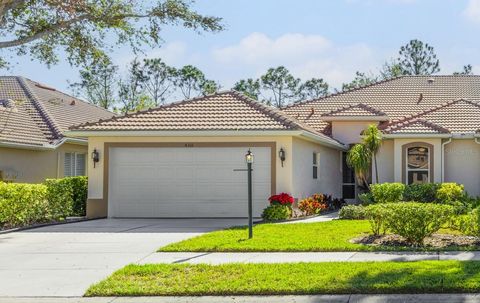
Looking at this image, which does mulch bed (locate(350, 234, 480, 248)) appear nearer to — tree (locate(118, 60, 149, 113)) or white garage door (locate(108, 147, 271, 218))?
white garage door (locate(108, 147, 271, 218))

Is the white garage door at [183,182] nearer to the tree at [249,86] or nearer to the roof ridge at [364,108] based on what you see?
the roof ridge at [364,108]

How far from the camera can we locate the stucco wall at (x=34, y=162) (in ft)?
70.4

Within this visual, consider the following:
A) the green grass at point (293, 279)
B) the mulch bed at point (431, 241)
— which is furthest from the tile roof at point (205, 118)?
the green grass at point (293, 279)

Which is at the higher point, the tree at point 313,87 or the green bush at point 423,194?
the tree at point 313,87

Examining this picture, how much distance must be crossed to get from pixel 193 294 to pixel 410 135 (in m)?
14.7

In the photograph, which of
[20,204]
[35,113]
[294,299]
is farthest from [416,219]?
[35,113]

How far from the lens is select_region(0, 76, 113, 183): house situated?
21594 millimetres

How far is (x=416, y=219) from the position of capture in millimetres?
11836

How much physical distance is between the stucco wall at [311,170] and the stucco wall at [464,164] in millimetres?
4402

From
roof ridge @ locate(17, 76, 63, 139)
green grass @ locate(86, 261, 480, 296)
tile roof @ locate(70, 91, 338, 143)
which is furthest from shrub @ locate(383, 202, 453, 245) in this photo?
roof ridge @ locate(17, 76, 63, 139)

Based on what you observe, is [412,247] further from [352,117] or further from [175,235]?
[352,117]

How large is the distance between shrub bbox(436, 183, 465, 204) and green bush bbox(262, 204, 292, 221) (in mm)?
5287

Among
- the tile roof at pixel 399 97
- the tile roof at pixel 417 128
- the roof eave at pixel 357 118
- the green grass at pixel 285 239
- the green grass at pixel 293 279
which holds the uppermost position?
the tile roof at pixel 399 97

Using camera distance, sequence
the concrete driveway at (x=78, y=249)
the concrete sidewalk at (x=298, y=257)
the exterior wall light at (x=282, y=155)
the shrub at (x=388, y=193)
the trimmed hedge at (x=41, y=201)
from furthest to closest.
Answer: the shrub at (x=388, y=193), the exterior wall light at (x=282, y=155), the trimmed hedge at (x=41, y=201), the concrete sidewalk at (x=298, y=257), the concrete driveway at (x=78, y=249)
